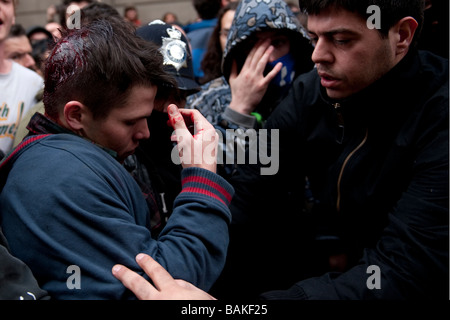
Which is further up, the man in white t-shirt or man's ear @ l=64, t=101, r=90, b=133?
the man in white t-shirt

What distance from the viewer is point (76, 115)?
52.4 inches

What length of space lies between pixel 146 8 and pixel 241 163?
9.13 meters

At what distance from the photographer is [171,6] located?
10.1 metres

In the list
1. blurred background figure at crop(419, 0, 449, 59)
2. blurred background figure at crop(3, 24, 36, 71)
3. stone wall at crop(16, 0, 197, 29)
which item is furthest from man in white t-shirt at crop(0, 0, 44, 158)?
stone wall at crop(16, 0, 197, 29)

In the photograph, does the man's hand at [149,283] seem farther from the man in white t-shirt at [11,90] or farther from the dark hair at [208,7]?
the dark hair at [208,7]

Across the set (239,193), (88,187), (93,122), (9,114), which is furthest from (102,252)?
(9,114)

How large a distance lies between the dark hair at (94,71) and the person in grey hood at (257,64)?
847mm

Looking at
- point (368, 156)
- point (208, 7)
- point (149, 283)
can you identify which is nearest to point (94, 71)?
point (149, 283)

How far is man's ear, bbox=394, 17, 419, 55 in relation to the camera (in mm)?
1708

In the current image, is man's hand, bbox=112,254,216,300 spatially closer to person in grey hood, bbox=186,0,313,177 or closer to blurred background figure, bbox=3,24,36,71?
person in grey hood, bbox=186,0,313,177

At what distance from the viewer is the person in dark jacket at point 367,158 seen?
1448 millimetres

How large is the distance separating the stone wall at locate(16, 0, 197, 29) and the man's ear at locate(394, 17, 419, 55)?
8358 mm
